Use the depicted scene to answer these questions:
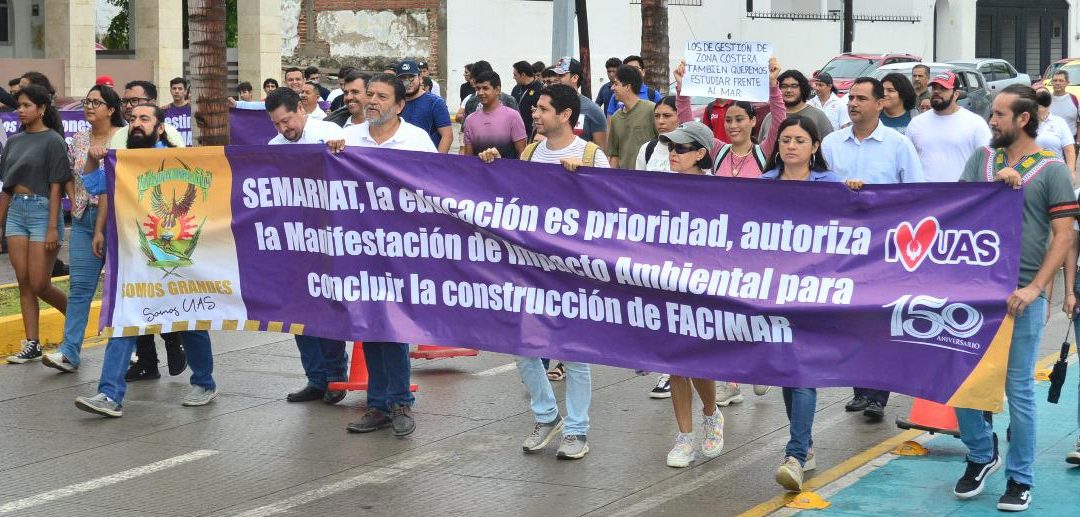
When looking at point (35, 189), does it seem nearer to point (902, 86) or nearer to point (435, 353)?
point (435, 353)

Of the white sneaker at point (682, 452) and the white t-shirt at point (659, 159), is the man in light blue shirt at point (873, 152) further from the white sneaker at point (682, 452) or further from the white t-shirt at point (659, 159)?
the white sneaker at point (682, 452)

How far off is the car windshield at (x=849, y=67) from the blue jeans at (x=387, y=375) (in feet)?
89.1

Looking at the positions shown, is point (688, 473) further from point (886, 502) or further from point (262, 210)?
point (262, 210)

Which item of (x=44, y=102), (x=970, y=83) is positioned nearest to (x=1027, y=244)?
(x=44, y=102)

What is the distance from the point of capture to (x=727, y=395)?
8898mm

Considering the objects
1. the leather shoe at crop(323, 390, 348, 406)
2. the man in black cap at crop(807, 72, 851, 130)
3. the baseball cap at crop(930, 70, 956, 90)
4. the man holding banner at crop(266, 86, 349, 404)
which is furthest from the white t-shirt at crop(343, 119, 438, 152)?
the man in black cap at crop(807, 72, 851, 130)

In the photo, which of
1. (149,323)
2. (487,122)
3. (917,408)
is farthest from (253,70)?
(917,408)

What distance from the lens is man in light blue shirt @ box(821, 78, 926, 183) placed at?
8086mm

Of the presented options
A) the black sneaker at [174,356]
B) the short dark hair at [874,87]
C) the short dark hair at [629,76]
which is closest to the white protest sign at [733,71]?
the short dark hair at [629,76]

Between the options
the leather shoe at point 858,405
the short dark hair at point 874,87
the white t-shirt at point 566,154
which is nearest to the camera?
the white t-shirt at point 566,154

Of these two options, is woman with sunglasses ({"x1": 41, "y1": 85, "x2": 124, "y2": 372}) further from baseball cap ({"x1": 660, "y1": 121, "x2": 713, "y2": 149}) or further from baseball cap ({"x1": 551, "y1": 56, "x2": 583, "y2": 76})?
baseball cap ({"x1": 551, "y1": 56, "x2": 583, "y2": 76})

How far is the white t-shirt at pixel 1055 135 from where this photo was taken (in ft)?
41.2

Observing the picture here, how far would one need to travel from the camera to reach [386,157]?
7949mm

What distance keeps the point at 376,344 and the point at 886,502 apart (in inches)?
114
